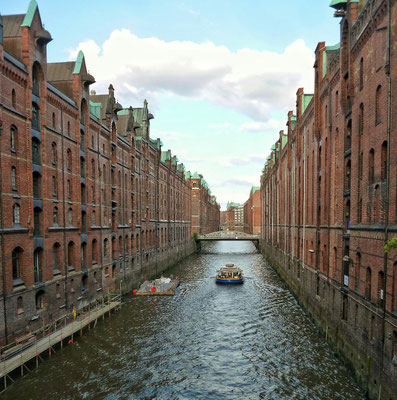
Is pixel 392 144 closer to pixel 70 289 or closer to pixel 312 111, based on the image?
pixel 312 111

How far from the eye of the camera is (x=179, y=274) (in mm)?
64688

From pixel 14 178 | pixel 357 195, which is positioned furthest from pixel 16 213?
pixel 357 195

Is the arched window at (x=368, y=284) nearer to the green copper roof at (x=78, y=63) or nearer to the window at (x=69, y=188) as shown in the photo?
the window at (x=69, y=188)

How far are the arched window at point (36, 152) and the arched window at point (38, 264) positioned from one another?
→ 6267 mm

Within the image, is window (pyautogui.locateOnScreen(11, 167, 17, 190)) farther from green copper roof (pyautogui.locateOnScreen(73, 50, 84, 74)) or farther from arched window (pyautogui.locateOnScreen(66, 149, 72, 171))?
green copper roof (pyautogui.locateOnScreen(73, 50, 84, 74))

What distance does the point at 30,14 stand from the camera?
24750 mm

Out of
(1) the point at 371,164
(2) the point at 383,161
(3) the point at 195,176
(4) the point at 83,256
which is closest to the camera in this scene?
(2) the point at 383,161

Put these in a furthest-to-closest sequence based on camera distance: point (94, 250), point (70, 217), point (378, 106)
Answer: point (94, 250), point (70, 217), point (378, 106)

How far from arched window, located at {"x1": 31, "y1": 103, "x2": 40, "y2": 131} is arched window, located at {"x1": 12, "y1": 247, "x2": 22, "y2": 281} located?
8.61 m

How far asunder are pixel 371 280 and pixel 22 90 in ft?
77.7

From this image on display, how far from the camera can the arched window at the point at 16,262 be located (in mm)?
23188

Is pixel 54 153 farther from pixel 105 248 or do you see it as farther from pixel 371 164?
pixel 371 164

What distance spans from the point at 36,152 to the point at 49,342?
13.0 meters

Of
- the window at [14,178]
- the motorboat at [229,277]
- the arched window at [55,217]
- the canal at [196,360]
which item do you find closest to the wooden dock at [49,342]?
the canal at [196,360]
